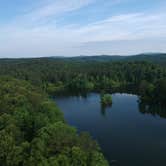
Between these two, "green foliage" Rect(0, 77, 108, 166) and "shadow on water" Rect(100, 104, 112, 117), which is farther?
"shadow on water" Rect(100, 104, 112, 117)

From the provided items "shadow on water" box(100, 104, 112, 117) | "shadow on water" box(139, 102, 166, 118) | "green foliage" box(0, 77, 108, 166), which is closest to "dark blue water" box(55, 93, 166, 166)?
"shadow on water" box(100, 104, 112, 117)

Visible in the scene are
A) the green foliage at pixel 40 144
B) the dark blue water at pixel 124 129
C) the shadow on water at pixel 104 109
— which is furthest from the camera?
the shadow on water at pixel 104 109

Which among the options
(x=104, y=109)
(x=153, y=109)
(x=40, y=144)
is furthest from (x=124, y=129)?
(x=40, y=144)

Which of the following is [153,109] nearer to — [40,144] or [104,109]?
Answer: [104,109]

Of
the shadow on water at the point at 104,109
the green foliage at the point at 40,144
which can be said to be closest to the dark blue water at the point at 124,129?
the shadow on water at the point at 104,109

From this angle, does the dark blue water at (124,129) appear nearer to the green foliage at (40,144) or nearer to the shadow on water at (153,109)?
the shadow on water at (153,109)

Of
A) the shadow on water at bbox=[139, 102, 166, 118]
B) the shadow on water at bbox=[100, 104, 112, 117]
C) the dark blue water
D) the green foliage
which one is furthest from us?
the shadow on water at bbox=[100, 104, 112, 117]

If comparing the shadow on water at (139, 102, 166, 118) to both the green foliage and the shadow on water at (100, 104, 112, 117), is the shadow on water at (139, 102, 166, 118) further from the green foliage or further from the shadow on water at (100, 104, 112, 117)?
the green foliage
